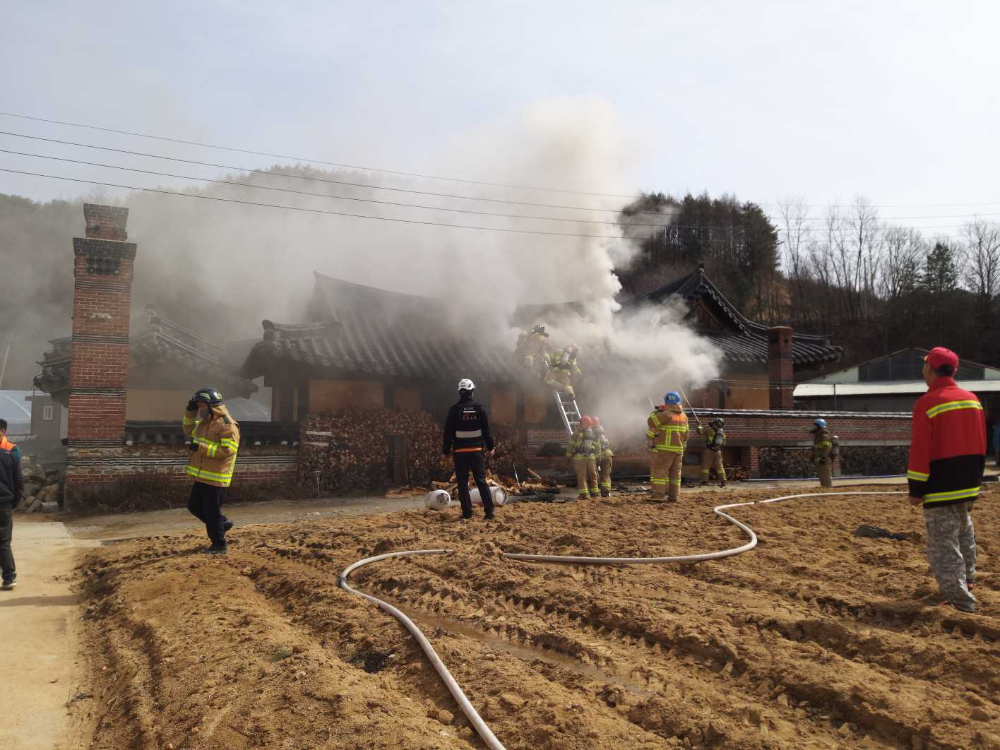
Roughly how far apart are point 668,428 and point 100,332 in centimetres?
1044

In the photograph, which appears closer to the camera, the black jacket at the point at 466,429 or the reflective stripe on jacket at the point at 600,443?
the black jacket at the point at 466,429

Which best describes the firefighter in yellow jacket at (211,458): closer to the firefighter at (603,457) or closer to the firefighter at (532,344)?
the firefighter at (603,457)

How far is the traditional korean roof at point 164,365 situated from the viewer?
17891 mm

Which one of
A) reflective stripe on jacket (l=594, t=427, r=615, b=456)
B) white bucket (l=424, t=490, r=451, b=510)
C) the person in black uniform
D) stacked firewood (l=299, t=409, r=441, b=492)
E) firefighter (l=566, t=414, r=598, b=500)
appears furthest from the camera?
stacked firewood (l=299, t=409, r=441, b=492)

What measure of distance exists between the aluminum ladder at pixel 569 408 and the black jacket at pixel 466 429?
21.0 feet

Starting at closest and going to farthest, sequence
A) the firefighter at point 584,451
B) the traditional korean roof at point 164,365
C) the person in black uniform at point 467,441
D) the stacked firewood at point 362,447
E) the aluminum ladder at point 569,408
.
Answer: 1. the person in black uniform at point 467,441
2. the firefighter at point 584,451
3. the stacked firewood at point 362,447
4. the aluminum ladder at point 569,408
5. the traditional korean roof at point 164,365

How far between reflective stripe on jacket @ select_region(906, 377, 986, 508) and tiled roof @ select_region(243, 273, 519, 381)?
37.2 ft

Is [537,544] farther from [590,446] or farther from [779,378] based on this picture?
[779,378]

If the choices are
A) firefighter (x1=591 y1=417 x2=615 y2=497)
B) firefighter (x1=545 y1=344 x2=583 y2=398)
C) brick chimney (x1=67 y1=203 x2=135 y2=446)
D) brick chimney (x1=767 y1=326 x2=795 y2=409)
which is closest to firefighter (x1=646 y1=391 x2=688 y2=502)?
firefighter (x1=591 y1=417 x2=615 y2=497)

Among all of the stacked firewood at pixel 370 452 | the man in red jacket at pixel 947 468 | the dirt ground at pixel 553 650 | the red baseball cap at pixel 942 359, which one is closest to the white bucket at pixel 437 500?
the dirt ground at pixel 553 650

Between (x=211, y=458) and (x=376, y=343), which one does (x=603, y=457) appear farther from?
(x=211, y=458)

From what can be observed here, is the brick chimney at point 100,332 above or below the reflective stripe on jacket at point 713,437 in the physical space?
above

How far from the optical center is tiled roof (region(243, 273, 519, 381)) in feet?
47.0

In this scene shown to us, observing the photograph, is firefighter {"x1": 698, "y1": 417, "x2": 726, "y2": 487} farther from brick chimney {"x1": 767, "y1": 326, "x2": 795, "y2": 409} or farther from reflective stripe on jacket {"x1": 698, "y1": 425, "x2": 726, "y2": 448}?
brick chimney {"x1": 767, "y1": 326, "x2": 795, "y2": 409}
